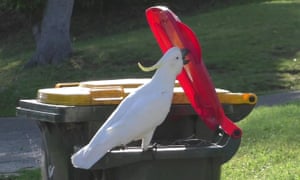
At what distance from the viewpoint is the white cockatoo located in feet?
13.0

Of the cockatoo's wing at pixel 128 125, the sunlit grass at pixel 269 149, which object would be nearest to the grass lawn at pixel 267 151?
the sunlit grass at pixel 269 149

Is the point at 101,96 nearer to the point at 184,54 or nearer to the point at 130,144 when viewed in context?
the point at 130,144

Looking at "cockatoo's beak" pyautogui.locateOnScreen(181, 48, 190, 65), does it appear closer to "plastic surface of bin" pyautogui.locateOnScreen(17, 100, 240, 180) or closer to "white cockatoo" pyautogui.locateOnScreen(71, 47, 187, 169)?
"white cockatoo" pyautogui.locateOnScreen(71, 47, 187, 169)

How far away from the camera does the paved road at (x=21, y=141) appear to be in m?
8.42

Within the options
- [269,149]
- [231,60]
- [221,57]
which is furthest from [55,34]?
[269,149]

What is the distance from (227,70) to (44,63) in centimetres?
400

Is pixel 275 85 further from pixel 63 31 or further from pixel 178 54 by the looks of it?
pixel 178 54

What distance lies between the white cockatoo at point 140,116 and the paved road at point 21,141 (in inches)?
166

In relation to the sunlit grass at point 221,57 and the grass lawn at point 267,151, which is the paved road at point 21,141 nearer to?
the grass lawn at point 267,151

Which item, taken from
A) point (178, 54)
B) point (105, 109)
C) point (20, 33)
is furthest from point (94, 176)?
point (20, 33)

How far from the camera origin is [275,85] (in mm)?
13875

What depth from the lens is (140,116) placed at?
3.98 metres

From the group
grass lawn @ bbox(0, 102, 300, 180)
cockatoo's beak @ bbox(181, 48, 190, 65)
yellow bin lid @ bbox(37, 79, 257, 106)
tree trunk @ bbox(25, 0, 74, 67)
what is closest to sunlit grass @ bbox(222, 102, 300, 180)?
grass lawn @ bbox(0, 102, 300, 180)

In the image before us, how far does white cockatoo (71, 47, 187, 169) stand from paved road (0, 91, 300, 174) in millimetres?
4223
